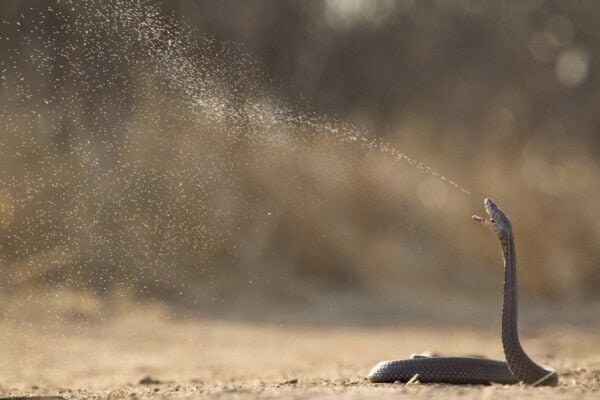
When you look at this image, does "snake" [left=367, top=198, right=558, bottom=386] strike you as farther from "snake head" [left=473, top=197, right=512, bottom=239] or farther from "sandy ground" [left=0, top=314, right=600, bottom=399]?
"sandy ground" [left=0, top=314, right=600, bottom=399]

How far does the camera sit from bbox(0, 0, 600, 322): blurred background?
17.7 metres

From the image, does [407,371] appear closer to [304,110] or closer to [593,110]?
[304,110]

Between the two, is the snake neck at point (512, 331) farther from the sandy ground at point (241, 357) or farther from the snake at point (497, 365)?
the sandy ground at point (241, 357)

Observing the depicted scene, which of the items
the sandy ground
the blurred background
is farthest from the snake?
the blurred background

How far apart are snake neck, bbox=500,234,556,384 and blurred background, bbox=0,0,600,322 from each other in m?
9.50

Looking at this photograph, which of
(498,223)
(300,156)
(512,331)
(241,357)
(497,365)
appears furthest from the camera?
(300,156)

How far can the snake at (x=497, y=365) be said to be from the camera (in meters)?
6.93

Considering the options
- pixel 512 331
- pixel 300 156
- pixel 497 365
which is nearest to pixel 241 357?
pixel 497 365

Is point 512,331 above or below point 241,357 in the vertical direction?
below

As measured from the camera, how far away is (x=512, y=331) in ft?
22.6

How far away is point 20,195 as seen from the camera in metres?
17.5

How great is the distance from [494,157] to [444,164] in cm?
112

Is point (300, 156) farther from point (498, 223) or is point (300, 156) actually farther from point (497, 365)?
point (498, 223)

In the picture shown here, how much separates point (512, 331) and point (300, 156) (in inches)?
483
